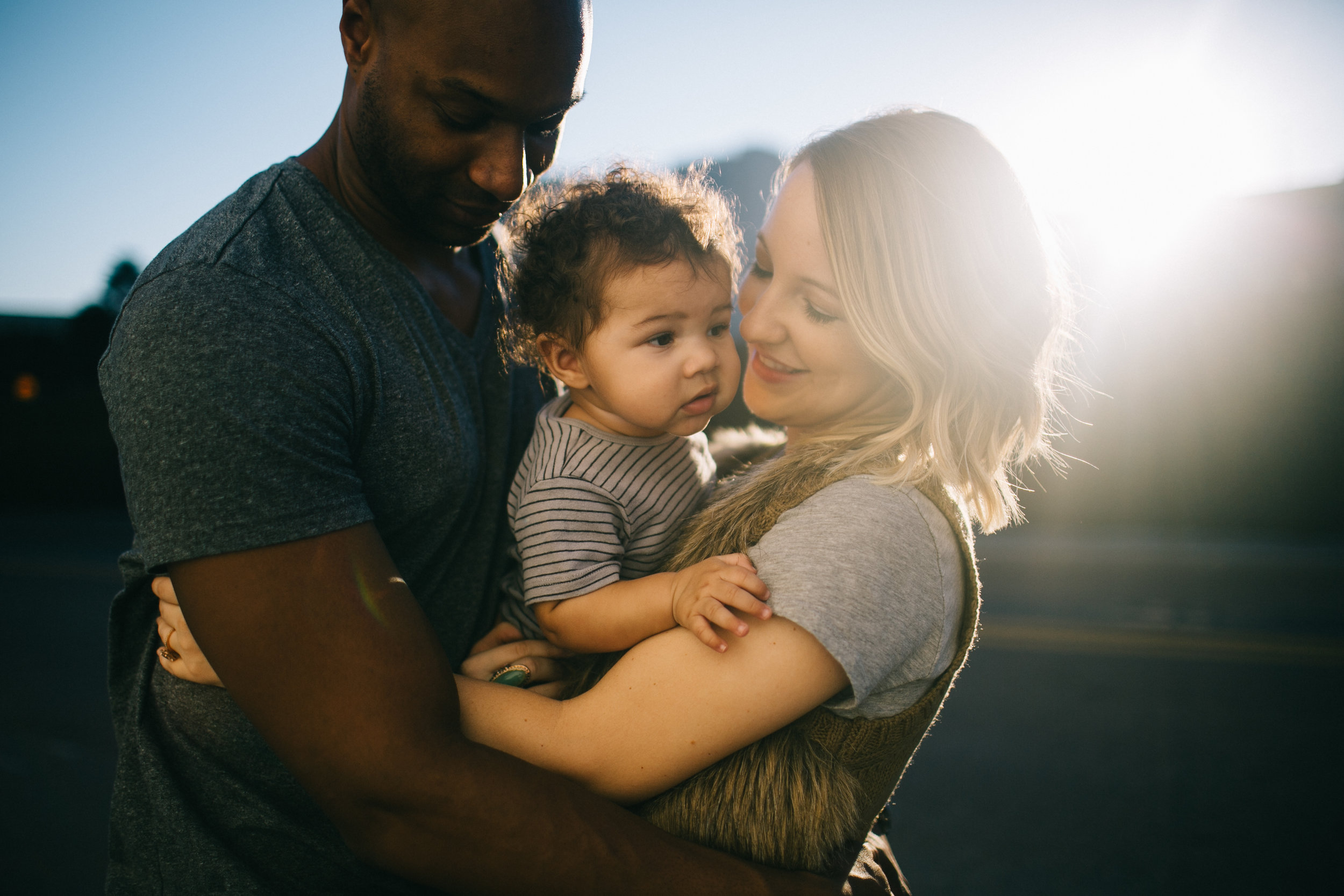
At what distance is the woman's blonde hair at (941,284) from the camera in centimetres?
161

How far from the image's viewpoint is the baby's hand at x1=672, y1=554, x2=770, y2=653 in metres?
1.30

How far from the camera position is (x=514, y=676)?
1.60m

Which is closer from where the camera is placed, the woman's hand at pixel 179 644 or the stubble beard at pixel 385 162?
the woman's hand at pixel 179 644

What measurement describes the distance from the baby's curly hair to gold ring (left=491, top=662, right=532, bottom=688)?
745 mm

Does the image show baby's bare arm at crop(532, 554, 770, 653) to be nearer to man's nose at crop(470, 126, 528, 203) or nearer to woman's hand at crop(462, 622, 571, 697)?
woman's hand at crop(462, 622, 571, 697)

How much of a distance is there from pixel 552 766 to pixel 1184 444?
11.3 metres

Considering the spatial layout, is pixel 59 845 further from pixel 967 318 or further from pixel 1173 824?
pixel 1173 824

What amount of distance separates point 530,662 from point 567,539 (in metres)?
0.27

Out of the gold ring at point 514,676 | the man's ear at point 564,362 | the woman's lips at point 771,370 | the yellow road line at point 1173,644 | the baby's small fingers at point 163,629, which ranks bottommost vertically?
the yellow road line at point 1173,644

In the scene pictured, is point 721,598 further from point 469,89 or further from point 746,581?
point 469,89

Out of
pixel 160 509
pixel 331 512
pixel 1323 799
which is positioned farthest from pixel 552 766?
pixel 1323 799

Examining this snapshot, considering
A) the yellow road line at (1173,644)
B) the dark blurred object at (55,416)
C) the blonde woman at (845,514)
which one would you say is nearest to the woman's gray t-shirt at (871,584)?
the blonde woman at (845,514)

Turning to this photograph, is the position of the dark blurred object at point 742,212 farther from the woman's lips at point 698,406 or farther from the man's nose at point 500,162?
the man's nose at point 500,162

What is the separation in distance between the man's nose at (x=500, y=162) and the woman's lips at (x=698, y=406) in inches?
25.4
